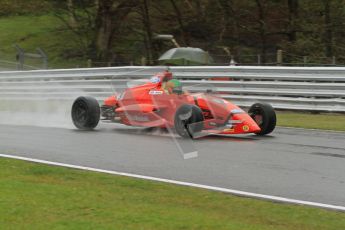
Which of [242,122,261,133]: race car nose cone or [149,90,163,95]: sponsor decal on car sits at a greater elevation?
[149,90,163,95]: sponsor decal on car

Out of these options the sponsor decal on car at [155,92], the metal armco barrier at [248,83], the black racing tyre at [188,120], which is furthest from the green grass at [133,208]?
the metal armco barrier at [248,83]

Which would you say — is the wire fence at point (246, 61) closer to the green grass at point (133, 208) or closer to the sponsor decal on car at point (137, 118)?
the sponsor decal on car at point (137, 118)

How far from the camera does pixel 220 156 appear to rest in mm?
9188

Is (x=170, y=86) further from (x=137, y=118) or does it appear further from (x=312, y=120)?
(x=312, y=120)

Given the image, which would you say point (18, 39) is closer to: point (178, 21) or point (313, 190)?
point (178, 21)

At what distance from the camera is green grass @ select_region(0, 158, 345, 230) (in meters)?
5.24


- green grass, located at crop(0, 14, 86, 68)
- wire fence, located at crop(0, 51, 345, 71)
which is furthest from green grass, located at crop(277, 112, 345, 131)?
green grass, located at crop(0, 14, 86, 68)

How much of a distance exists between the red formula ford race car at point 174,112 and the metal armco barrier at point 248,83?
0.54 m

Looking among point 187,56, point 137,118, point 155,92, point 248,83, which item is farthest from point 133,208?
point 187,56

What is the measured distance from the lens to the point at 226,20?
93.9 feet

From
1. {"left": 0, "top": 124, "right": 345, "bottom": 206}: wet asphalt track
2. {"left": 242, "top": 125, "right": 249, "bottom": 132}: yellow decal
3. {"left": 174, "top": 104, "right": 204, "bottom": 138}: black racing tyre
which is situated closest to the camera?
{"left": 0, "top": 124, "right": 345, "bottom": 206}: wet asphalt track

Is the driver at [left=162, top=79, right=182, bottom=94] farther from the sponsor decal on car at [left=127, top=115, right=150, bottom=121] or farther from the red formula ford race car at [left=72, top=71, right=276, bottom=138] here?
the sponsor decal on car at [left=127, top=115, right=150, bottom=121]

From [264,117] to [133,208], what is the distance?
6069 millimetres

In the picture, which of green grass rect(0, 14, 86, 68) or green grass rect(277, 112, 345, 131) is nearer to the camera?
green grass rect(277, 112, 345, 131)
